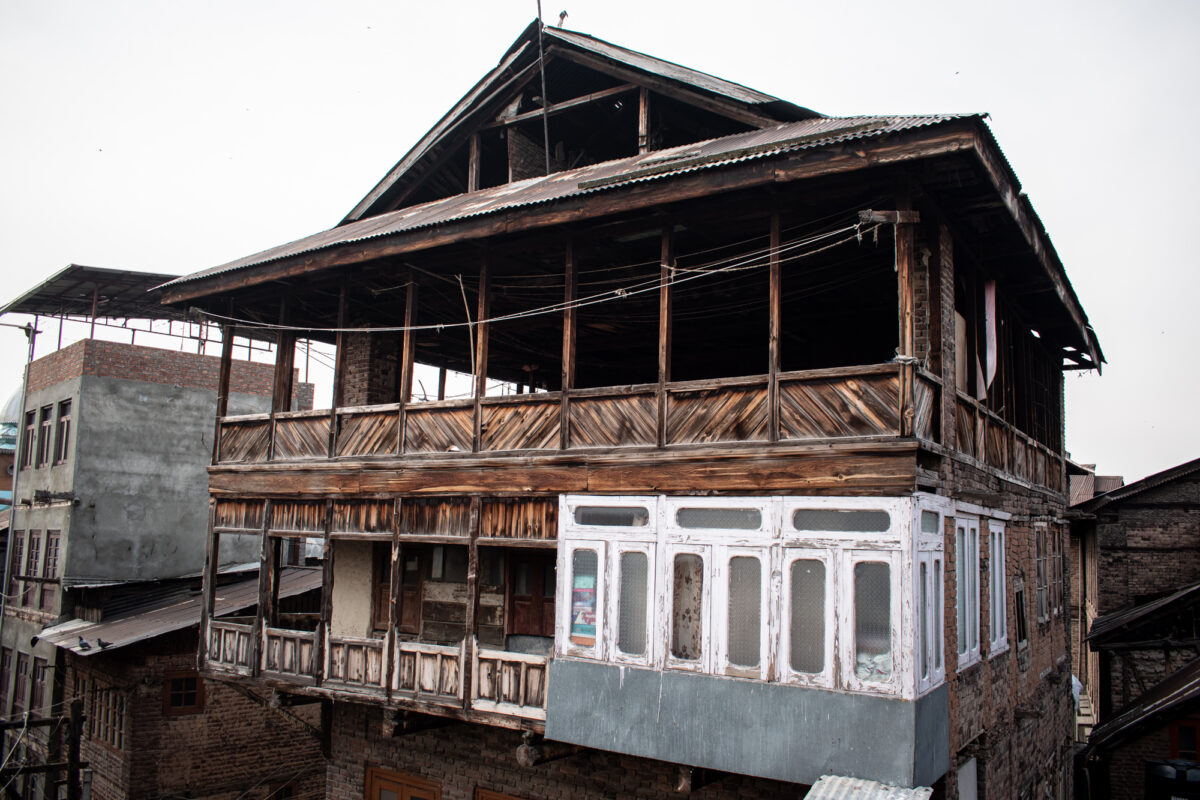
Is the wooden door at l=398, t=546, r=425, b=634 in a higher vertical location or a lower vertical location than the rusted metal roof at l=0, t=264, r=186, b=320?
lower

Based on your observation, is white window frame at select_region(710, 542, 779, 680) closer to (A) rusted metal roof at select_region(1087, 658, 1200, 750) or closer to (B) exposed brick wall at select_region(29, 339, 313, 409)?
(A) rusted metal roof at select_region(1087, 658, 1200, 750)

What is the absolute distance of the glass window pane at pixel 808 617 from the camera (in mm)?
8883

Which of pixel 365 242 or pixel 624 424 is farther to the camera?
pixel 365 242

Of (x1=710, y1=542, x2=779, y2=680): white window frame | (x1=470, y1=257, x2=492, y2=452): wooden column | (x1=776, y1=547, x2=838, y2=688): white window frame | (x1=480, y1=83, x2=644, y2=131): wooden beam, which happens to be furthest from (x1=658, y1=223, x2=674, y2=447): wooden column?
(x1=480, y1=83, x2=644, y2=131): wooden beam

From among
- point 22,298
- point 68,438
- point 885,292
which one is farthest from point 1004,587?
point 22,298

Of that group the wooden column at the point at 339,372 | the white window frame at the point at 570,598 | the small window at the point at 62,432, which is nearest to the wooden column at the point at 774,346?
the white window frame at the point at 570,598

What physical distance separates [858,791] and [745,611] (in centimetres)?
195

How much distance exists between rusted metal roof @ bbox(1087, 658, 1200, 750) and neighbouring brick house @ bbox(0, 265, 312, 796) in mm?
20614

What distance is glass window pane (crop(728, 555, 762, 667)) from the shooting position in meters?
9.25

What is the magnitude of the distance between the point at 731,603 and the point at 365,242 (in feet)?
23.5

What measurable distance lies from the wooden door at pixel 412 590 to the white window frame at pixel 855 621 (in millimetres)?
7801

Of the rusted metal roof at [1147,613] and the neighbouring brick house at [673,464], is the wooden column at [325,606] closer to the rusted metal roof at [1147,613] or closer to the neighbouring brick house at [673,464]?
the neighbouring brick house at [673,464]

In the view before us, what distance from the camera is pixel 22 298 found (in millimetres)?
24047

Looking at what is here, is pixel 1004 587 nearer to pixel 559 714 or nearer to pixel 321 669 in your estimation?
pixel 559 714
